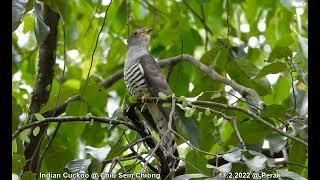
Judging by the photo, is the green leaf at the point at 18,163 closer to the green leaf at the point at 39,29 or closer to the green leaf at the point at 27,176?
the green leaf at the point at 27,176

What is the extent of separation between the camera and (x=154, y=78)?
9.62 ft

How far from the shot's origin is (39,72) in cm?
330

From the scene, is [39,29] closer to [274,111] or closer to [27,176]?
[27,176]

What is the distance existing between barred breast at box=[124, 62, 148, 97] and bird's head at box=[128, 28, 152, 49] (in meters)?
0.28

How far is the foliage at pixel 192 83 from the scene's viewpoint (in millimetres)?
2092

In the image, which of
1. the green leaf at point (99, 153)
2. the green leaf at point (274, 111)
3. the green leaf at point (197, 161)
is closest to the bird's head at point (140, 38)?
the green leaf at point (274, 111)

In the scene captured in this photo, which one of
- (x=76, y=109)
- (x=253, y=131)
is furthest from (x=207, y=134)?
(x=76, y=109)

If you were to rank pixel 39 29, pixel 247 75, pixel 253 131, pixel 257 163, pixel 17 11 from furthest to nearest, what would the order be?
pixel 247 75
pixel 253 131
pixel 39 29
pixel 17 11
pixel 257 163

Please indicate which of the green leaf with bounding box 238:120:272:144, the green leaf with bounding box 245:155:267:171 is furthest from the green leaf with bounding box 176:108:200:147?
the green leaf with bounding box 245:155:267:171

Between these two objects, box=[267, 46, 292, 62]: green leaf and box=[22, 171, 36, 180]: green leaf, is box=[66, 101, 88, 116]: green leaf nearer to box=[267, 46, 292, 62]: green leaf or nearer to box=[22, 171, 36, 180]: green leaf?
box=[22, 171, 36, 180]: green leaf

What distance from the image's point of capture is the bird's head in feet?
10.9

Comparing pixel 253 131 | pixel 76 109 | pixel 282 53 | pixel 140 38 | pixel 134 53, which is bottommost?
pixel 253 131

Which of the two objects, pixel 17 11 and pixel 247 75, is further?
pixel 247 75

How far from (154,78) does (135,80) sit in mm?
93
